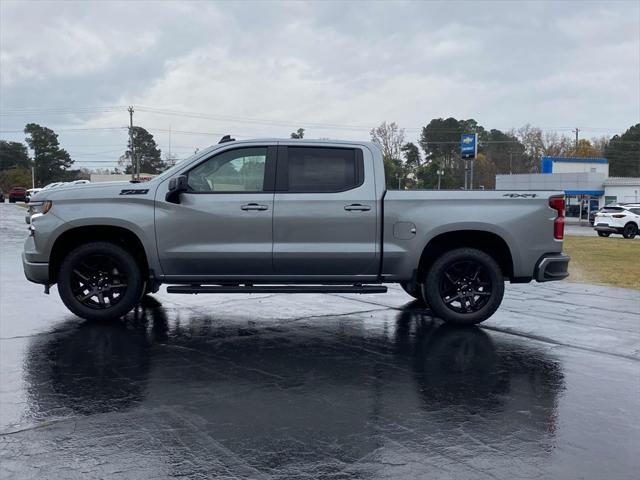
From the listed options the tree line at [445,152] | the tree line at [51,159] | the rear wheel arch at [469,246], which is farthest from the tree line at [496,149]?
the rear wheel arch at [469,246]

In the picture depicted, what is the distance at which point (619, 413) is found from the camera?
469 cm

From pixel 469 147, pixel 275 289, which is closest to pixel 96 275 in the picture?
pixel 275 289

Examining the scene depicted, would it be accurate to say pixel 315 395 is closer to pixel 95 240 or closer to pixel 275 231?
pixel 275 231

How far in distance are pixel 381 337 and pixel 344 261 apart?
972 millimetres

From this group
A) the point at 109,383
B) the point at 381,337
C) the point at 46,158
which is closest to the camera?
the point at 109,383

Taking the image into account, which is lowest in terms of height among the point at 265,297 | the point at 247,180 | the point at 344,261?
the point at 265,297

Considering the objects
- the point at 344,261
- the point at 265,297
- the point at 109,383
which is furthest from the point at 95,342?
the point at 265,297

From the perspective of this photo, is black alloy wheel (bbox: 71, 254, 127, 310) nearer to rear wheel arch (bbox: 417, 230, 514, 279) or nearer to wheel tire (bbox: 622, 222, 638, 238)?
rear wheel arch (bbox: 417, 230, 514, 279)

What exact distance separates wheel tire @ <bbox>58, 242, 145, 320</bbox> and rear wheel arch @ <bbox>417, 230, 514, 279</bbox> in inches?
135

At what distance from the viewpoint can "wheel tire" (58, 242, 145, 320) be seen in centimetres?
730

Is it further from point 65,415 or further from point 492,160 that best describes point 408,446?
point 492,160

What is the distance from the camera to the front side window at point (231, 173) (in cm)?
739

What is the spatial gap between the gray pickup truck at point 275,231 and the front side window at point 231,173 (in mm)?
12

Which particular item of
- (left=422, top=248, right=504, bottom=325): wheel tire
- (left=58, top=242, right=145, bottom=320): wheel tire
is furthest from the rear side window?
(left=58, top=242, right=145, bottom=320): wheel tire
